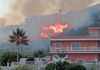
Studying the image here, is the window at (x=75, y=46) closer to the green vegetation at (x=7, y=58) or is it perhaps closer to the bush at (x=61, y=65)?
the green vegetation at (x=7, y=58)

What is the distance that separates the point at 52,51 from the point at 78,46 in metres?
4.77

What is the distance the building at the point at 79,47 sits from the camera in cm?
8162

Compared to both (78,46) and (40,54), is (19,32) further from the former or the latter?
(78,46)

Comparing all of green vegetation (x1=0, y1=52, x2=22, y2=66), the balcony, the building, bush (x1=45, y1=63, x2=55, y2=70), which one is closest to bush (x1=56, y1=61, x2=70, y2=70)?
bush (x1=45, y1=63, x2=55, y2=70)

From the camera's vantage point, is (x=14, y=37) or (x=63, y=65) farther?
(x=14, y=37)

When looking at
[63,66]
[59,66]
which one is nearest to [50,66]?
[59,66]

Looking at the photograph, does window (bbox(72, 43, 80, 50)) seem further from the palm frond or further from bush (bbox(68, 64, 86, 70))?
bush (bbox(68, 64, 86, 70))

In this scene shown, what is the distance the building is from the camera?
268 ft

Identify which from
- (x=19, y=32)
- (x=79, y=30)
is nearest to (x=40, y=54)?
(x=19, y=32)

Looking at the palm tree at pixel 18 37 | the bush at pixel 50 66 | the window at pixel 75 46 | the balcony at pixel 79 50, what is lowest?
the bush at pixel 50 66

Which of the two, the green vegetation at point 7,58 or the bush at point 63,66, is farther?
the green vegetation at point 7,58

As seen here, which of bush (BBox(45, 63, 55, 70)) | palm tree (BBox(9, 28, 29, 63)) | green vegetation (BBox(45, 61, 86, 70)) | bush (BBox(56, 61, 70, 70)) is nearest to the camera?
green vegetation (BBox(45, 61, 86, 70))

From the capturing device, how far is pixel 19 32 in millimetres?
91062

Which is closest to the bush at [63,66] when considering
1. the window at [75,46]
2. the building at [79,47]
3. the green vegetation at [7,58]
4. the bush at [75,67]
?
the bush at [75,67]
